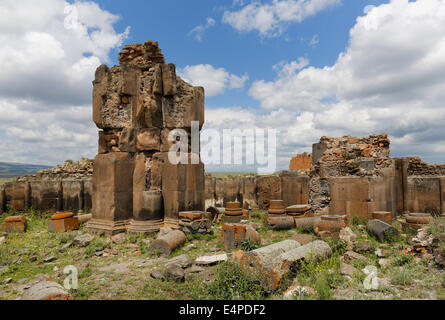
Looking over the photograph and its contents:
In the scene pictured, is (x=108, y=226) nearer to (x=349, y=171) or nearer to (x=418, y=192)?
(x=349, y=171)

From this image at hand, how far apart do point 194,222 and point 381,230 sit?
16.4 feet

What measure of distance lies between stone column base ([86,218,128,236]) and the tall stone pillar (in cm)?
3

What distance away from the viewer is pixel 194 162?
8.30 metres

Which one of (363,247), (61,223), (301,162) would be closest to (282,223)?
(363,247)

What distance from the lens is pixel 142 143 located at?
8.42m

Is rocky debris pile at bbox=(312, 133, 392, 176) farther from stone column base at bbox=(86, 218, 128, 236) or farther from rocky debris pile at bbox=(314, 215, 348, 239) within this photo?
Result: stone column base at bbox=(86, 218, 128, 236)

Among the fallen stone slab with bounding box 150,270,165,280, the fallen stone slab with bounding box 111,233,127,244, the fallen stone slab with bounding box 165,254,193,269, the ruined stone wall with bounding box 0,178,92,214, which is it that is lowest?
the fallen stone slab with bounding box 150,270,165,280

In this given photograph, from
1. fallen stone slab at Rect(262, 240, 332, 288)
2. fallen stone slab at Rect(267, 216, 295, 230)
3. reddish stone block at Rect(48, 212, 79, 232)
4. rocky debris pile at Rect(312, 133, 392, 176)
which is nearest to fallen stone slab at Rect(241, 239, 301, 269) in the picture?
fallen stone slab at Rect(262, 240, 332, 288)

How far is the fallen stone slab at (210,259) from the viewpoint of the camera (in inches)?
219

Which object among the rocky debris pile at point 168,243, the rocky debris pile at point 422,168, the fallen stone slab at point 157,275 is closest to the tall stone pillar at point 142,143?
the rocky debris pile at point 168,243

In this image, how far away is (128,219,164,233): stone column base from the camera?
7.73 m

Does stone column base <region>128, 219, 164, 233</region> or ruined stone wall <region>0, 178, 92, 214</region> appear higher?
ruined stone wall <region>0, 178, 92, 214</region>
